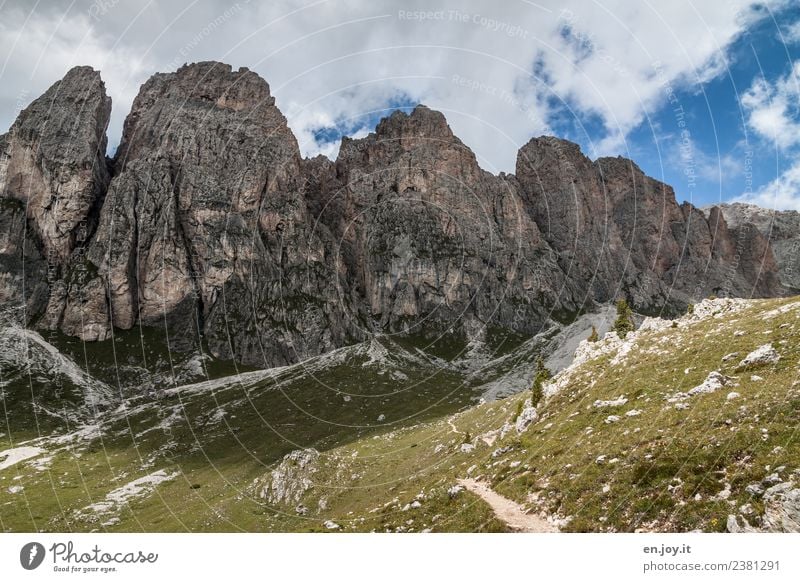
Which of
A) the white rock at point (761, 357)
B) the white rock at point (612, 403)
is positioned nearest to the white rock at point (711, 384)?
the white rock at point (761, 357)

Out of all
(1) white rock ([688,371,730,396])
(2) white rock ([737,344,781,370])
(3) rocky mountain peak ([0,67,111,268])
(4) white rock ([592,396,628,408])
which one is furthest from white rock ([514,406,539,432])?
(3) rocky mountain peak ([0,67,111,268])

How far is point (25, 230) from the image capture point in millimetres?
182375

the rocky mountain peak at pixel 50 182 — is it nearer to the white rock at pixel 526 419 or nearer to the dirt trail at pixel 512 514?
the white rock at pixel 526 419

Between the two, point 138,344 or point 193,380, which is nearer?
point 193,380

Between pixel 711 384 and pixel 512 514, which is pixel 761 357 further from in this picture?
pixel 512 514

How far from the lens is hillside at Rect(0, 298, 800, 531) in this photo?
50.8ft

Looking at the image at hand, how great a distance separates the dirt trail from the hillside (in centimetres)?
9

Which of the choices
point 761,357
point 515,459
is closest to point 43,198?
point 515,459

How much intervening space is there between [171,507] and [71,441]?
2543 inches

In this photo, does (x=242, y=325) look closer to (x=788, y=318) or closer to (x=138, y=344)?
(x=138, y=344)

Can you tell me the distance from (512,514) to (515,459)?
752 cm

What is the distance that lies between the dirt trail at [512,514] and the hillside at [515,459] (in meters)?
0.09

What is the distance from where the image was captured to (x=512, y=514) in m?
20.2
